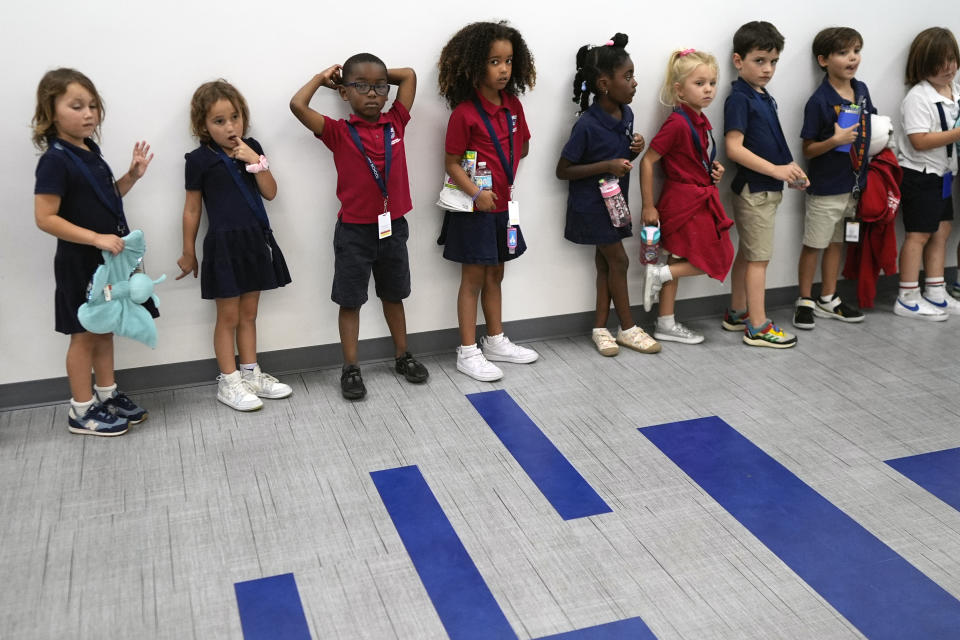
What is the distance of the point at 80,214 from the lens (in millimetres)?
3078

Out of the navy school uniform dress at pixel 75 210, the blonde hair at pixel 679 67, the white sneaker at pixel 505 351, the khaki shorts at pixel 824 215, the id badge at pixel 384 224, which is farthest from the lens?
the khaki shorts at pixel 824 215

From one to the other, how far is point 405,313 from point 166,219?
3.48 ft

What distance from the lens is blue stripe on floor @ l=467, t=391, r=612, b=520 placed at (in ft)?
9.42

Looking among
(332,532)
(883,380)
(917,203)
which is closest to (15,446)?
(332,532)

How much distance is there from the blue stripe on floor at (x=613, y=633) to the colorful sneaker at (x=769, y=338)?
2079 mm

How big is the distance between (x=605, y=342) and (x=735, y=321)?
706mm

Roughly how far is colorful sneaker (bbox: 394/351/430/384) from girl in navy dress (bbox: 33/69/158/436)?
100 centimetres

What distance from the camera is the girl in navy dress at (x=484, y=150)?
3.49 meters

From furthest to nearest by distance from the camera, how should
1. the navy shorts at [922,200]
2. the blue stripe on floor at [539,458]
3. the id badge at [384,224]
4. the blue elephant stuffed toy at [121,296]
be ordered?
the navy shorts at [922,200] < the id badge at [384,224] < the blue elephant stuffed toy at [121,296] < the blue stripe on floor at [539,458]

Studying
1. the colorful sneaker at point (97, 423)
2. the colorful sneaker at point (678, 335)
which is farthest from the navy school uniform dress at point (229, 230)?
the colorful sneaker at point (678, 335)

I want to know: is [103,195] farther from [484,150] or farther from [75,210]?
[484,150]

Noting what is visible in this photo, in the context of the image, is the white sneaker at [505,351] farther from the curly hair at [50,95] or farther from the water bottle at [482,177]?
the curly hair at [50,95]

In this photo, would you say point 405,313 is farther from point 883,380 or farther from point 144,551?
point 883,380

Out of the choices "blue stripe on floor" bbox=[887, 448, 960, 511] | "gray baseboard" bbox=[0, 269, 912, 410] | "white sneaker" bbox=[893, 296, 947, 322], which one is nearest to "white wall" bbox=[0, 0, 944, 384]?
"gray baseboard" bbox=[0, 269, 912, 410]
